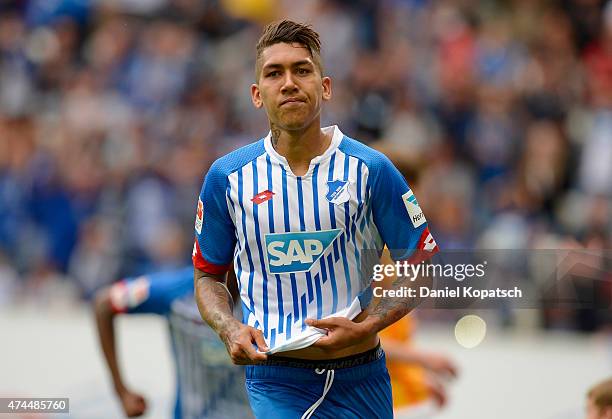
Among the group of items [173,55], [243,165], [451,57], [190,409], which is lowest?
[190,409]

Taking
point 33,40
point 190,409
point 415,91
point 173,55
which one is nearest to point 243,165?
point 190,409

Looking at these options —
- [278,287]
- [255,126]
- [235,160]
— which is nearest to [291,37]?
[235,160]

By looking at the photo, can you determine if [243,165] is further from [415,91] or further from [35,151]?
[35,151]

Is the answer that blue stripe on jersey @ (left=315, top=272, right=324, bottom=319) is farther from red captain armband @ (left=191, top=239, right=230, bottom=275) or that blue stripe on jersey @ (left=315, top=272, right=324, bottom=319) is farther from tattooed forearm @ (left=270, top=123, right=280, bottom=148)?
tattooed forearm @ (left=270, top=123, right=280, bottom=148)

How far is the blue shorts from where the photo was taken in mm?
4547

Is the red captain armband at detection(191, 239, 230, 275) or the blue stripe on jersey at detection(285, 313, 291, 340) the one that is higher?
the red captain armband at detection(191, 239, 230, 275)

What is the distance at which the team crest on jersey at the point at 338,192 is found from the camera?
178 inches

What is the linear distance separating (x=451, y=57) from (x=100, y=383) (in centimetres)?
581

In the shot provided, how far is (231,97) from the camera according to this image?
14.0 m

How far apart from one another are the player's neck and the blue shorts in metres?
0.76

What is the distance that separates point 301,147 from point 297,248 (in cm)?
39

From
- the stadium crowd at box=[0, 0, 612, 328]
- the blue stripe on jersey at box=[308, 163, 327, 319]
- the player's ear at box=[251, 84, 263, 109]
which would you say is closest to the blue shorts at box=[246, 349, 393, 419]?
the blue stripe on jersey at box=[308, 163, 327, 319]

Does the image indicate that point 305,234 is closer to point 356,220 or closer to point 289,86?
point 356,220

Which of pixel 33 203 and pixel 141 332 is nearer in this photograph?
pixel 141 332
